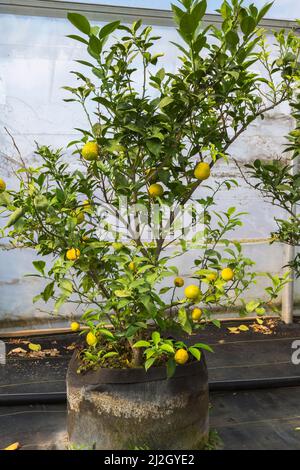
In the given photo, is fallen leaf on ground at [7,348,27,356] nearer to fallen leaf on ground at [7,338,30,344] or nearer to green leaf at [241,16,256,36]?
fallen leaf on ground at [7,338,30,344]

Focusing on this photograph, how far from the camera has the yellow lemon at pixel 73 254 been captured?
1.30m

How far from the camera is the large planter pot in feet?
4.46

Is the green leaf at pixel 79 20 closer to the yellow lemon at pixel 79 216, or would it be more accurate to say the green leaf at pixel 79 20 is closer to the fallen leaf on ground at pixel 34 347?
the yellow lemon at pixel 79 216

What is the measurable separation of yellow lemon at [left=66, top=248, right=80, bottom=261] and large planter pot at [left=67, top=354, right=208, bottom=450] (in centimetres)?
36

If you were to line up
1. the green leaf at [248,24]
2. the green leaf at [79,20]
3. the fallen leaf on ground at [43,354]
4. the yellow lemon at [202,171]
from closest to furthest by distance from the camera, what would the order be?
the green leaf at [79,20]
the green leaf at [248,24]
the yellow lemon at [202,171]
the fallen leaf on ground at [43,354]

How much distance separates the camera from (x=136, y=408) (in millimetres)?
1356

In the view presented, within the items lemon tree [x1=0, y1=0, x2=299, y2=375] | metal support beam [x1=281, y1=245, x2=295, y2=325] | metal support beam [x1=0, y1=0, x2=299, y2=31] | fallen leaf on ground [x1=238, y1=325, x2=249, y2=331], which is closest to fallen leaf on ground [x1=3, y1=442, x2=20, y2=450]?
lemon tree [x1=0, y1=0, x2=299, y2=375]

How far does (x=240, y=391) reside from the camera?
2.08 meters

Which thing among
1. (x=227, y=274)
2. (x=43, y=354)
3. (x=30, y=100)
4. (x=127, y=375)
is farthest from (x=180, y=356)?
(x=30, y=100)

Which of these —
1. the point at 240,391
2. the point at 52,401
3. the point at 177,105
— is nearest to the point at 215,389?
the point at 240,391

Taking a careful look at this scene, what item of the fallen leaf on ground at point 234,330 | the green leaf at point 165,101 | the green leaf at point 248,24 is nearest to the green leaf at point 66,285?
the green leaf at point 165,101

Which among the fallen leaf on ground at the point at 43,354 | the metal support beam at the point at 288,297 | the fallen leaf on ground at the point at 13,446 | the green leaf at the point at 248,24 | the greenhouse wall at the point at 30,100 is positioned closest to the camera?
the green leaf at the point at 248,24

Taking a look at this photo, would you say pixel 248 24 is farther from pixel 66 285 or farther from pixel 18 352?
pixel 18 352

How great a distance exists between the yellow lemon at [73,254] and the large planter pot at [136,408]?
0.36 meters
